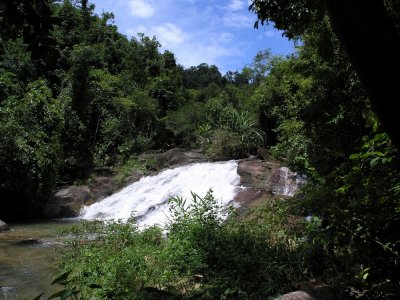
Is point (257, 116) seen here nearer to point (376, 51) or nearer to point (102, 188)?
point (102, 188)

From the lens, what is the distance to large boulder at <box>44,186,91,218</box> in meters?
16.7

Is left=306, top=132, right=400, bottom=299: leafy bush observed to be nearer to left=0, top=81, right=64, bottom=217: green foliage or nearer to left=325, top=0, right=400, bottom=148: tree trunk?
left=325, top=0, right=400, bottom=148: tree trunk

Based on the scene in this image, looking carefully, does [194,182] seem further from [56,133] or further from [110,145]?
[110,145]

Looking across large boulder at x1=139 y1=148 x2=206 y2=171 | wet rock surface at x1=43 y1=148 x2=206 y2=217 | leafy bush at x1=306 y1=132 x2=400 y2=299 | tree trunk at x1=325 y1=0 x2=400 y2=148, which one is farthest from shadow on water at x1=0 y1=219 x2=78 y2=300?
large boulder at x1=139 y1=148 x2=206 y2=171

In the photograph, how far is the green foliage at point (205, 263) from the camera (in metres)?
4.62

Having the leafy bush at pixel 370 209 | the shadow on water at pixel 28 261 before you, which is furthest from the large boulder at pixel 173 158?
the leafy bush at pixel 370 209

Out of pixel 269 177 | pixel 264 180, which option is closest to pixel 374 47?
pixel 264 180

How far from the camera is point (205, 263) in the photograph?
17.9ft

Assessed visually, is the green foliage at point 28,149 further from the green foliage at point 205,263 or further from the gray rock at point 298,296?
the gray rock at point 298,296

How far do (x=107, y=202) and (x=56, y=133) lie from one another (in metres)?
3.62

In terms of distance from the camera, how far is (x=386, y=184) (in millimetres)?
2172

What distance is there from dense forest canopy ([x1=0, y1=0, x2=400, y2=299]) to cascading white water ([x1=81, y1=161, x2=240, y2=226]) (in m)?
2.16

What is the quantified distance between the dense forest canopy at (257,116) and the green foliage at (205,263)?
0.32m

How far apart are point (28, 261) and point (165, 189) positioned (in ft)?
28.4
